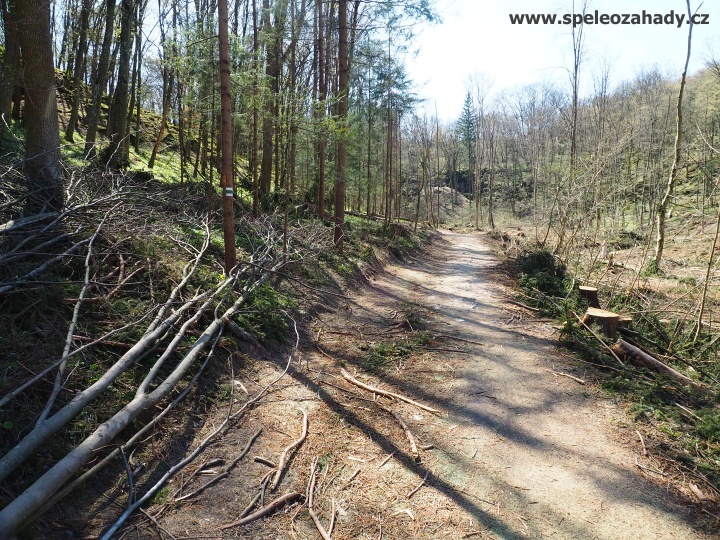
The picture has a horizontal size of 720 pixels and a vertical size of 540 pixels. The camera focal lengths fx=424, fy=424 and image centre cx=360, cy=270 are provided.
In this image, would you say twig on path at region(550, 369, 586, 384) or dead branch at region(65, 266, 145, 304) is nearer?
dead branch at region(65, 266, 145, 304)

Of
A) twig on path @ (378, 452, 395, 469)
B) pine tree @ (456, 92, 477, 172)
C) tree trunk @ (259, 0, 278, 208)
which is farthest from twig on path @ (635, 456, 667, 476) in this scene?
pine tree @ (456, 92, 477, 172)

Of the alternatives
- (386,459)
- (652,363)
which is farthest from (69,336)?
(652,363)

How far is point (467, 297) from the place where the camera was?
10172mm

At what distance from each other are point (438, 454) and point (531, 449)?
93cm

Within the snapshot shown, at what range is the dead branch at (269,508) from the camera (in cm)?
308

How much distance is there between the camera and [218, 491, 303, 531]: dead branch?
3.08m

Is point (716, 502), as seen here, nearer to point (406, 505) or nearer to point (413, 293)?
point (406, 505)

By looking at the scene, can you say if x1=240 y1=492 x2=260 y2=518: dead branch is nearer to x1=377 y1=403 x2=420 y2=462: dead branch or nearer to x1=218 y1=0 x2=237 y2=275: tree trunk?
x1=377 y1=403 x2=420 y2=462: dead branch

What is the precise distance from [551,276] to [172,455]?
10.4 metres

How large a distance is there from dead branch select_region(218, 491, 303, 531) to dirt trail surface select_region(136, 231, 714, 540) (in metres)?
0.06

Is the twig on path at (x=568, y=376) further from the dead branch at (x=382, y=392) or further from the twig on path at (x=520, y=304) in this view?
A: the twig on path at (x=520, y=304)

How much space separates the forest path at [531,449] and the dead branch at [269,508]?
1.12m

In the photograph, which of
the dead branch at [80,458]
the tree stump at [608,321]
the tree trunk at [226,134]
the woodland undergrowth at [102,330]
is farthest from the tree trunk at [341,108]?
the dead branch at [80,458]

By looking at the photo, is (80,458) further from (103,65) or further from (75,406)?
(103,65)
